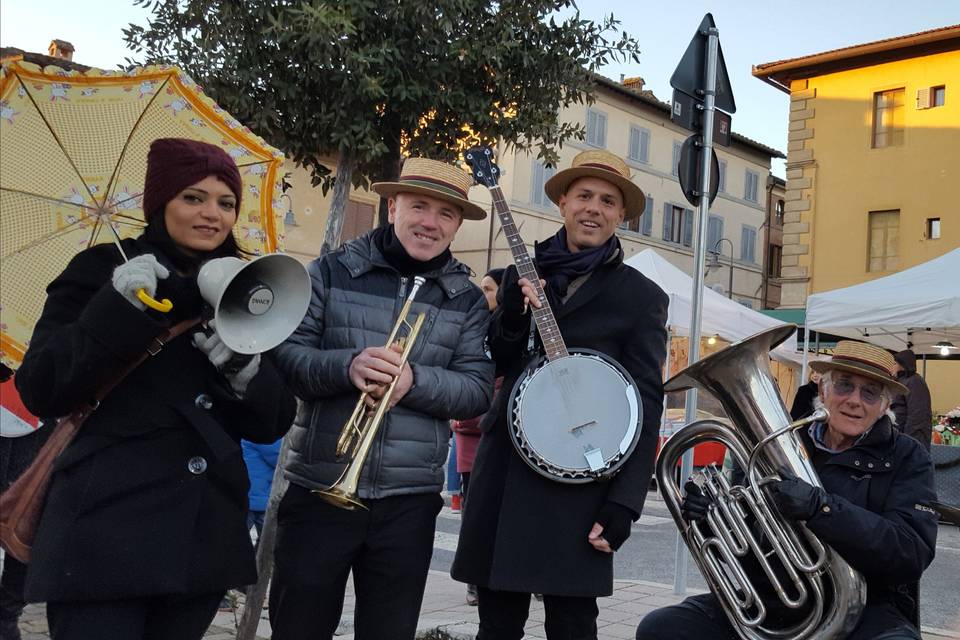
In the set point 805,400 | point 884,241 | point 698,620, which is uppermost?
point 884,241

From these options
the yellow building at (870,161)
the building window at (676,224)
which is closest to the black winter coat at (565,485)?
the yellow building at (870,161)

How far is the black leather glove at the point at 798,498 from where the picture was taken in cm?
319

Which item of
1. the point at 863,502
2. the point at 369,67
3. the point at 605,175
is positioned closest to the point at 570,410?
the point at 605,175

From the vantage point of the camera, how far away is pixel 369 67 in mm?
5102

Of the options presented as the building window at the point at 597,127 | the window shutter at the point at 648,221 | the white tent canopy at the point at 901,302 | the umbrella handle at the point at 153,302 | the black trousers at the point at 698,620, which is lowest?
the black trousers at the point at 698,620

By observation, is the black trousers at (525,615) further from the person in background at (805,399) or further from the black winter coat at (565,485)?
the person in background at (805,399)

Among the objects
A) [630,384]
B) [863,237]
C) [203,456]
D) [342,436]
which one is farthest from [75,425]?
[863,237]

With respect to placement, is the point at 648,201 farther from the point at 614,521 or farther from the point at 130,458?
the point at 130,458

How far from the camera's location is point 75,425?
244cm

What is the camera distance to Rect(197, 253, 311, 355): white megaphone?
7.54 ft

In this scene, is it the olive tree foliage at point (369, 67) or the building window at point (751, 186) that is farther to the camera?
the building window at point (751, 186)

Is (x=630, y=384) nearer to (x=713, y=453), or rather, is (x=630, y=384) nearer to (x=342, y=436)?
(x=342, y=436)

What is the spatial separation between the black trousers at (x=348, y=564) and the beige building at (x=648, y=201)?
2225cm

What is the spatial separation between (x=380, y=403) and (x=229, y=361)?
2.15 feet
